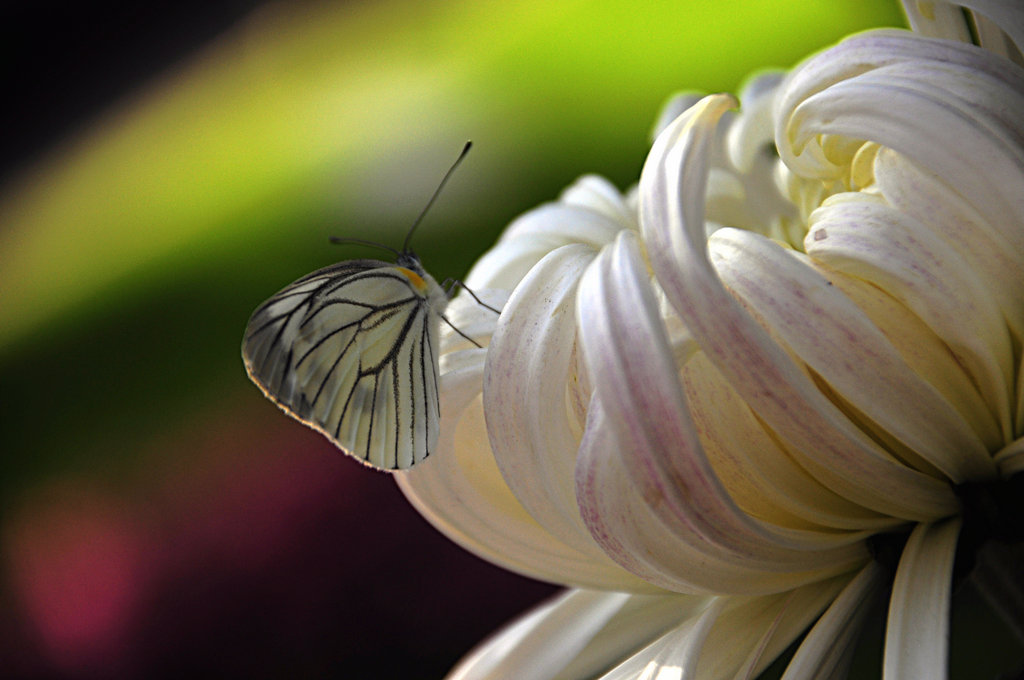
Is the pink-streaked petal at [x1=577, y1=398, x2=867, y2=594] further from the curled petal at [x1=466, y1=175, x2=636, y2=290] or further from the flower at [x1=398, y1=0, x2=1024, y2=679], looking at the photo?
the curled petal at [x1=466, y1=175, x2=636, y2=290]

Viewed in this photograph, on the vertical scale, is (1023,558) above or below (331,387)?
below

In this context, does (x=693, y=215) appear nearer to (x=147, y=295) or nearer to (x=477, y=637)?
(x=477, y=637)

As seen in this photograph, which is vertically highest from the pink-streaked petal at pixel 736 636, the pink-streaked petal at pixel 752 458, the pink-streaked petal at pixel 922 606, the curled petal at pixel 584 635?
the pink-streaked petal at pixel 752 458

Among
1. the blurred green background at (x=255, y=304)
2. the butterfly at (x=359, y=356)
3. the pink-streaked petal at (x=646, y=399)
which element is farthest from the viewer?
the blurred green background at (x=255, y=304)

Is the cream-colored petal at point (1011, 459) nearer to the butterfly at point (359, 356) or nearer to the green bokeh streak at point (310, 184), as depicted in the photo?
the butterfly at point (359, 356)

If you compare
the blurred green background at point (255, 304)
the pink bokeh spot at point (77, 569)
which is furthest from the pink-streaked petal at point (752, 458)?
the pink bokeh spot at point (77, 569)

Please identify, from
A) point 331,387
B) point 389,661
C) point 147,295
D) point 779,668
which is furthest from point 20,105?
point 779,668

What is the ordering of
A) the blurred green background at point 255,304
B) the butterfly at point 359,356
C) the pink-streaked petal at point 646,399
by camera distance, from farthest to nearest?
1. the blurred green background at point 255,304
2. the butterfly at point 359,356
3. the pink-streaked petal at point 646,399
